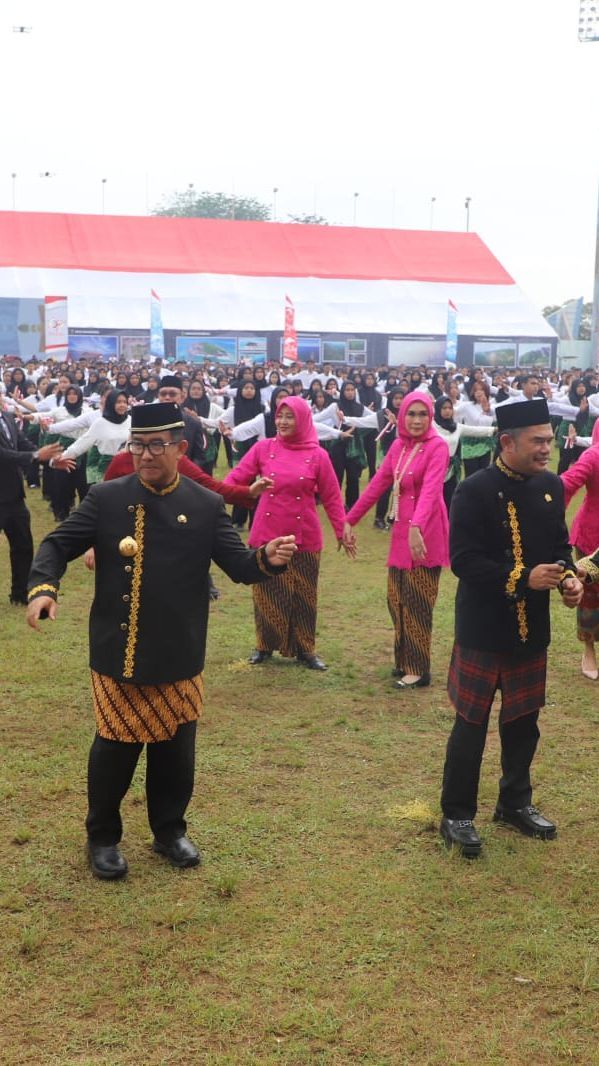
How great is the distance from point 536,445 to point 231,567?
4.26 ft

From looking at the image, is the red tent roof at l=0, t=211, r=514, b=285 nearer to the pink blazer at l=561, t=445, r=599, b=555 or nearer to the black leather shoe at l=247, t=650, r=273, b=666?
the black leather shoe at l=247, t=650, r=273, b=666

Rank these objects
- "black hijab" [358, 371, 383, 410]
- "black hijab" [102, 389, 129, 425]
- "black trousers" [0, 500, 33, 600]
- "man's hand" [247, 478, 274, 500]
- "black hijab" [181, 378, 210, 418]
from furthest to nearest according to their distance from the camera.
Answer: "black hijab" [358, 371, 383, 410]
"black hijab" [181, 378, 210, 418]
"black hijab" [102, 389, 129, 425]
"black trousers" [0, 500, 33, 600]
"man's hand" [247, 478, 274, 500]

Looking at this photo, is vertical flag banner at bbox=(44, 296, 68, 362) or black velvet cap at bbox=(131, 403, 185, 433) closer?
black velvet cap at bbox=(131, 403, 185, 433)

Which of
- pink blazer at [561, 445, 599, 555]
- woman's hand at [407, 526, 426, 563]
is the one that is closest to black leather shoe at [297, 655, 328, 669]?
woman's hand at [407, 526, 426, 563]

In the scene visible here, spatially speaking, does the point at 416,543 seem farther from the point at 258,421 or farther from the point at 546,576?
the point at 258,421

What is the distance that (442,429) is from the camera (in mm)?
12469

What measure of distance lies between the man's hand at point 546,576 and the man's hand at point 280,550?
94 cm

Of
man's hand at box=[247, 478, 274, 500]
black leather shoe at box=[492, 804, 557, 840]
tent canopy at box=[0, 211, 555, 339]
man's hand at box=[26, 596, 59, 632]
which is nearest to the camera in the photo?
man's hand at box=[26, 596, 59, 632]

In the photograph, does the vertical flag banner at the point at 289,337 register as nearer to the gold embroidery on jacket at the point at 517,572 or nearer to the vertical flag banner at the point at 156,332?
the vertical flag banner at the point at 156,332

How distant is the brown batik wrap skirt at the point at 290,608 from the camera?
7.37m

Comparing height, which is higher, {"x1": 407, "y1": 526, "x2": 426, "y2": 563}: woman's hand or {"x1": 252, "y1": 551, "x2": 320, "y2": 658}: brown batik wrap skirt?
{"x1": 407, "y1": 526, "x2": 426, "y2": 563}: woman's hand

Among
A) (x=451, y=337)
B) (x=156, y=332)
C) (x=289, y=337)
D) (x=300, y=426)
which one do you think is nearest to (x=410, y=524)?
(x=300, y=426)

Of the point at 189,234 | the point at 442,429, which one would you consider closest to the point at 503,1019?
the point at 442,429

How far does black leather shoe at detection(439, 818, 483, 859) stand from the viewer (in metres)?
4.55
